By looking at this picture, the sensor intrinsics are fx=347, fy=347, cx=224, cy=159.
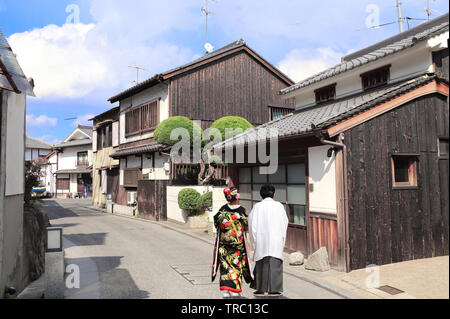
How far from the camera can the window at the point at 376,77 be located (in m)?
10.7

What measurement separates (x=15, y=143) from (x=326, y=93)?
10384mm

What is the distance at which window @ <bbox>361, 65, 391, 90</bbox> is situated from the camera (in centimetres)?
1066

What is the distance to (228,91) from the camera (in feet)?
71.2

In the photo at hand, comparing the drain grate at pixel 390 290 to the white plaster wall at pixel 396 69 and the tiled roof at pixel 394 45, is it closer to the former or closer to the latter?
the white plaster wall at pixel 396 69

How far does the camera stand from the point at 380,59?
34.4ft

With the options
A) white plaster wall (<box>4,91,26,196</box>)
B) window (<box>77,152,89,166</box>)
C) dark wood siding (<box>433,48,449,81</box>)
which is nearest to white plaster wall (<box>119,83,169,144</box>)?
white plaster wall (<box>4,91,26,196</box>)

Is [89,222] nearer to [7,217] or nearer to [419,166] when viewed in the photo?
[7,217]

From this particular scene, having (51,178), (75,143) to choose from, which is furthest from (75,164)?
(51,178)

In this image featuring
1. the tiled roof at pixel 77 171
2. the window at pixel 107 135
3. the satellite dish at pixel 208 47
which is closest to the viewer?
the satellite dish at pixel 208 47

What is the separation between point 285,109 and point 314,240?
52.1ft

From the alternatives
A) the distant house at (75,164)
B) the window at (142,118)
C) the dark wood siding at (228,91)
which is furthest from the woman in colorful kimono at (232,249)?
the distant house at (75,164)

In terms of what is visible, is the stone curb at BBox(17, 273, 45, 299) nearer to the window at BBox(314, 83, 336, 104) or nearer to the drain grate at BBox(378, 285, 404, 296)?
the drain grate at BBox(378, 285, 404, 296)

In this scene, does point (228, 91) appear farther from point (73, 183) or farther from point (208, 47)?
point (73, 183)

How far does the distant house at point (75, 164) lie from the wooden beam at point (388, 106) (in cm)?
3765
